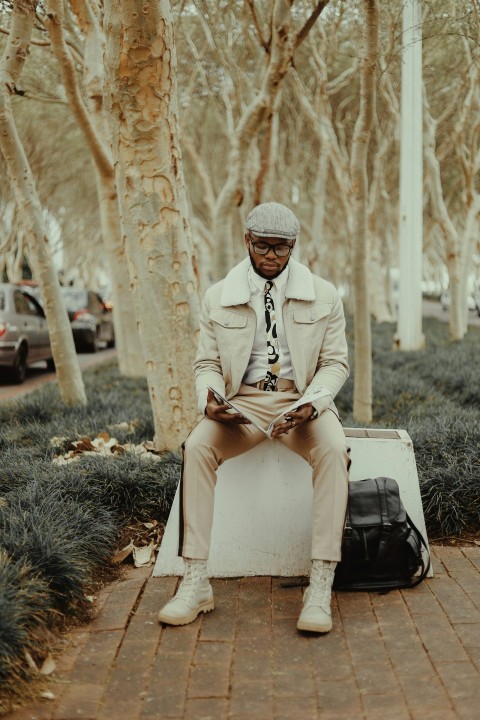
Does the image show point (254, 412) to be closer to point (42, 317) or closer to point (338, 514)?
point (338, 514)

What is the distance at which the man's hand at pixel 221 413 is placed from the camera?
12.5ft

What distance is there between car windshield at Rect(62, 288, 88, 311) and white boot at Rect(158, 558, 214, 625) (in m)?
15.9

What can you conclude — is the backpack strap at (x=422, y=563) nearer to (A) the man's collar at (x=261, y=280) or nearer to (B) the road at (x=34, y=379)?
(A) the man's collar at (x=261, y=280)

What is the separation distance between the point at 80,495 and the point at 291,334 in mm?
1519

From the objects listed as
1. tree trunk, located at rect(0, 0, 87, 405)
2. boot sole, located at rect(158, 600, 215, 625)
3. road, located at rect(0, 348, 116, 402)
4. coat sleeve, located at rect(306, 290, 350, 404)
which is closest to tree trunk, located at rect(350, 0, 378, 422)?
tree trunk, located at rect(0, 0, 87, 405)

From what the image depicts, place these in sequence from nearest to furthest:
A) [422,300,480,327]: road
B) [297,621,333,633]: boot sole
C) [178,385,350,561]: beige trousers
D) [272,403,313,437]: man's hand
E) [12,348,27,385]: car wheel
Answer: [297,621,333,633]: boot sole < [178,385,350,561]: beige trousers < [272,403,313,437]: man's hand < [12,348,27,385]: car wheel < [422,300,480,327]: road

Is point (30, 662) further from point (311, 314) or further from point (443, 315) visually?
point (443, 315)

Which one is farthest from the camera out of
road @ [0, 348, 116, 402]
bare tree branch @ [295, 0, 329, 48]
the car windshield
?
the car windshield

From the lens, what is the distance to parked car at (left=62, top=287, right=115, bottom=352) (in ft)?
62.4

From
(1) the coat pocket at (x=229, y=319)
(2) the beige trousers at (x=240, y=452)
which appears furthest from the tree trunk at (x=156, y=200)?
(2) the beige trousers at (x=240, y=452)

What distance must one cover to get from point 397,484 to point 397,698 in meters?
1.27

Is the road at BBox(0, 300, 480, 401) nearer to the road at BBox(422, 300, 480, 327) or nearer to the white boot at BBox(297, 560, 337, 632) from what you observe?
the white boot at BBox(297, 560, 337, 632)

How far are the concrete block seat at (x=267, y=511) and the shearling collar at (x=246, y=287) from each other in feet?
2.46

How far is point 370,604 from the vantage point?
3.71 meters
